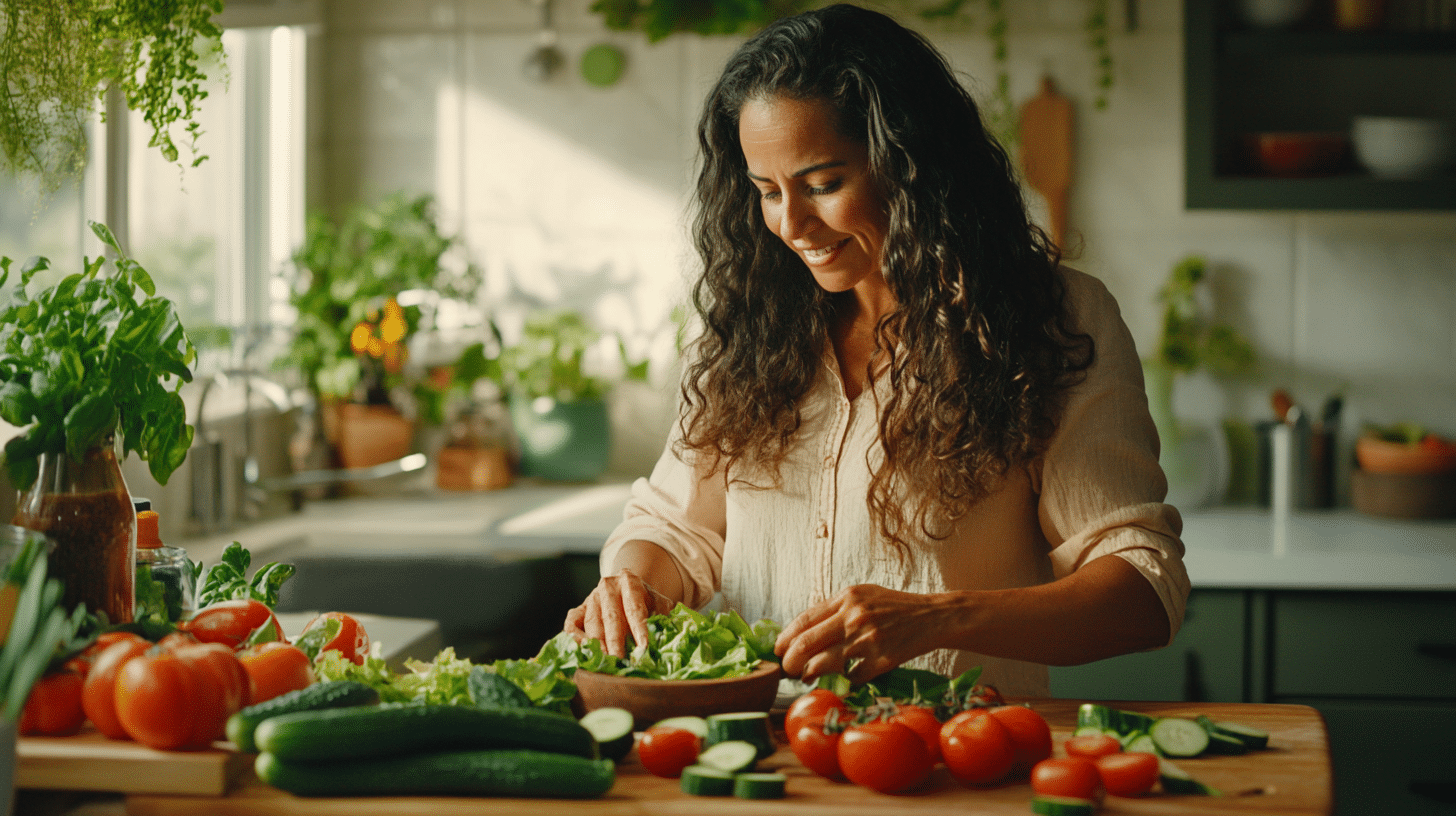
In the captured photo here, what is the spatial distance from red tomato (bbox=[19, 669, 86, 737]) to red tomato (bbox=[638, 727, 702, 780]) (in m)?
0.44

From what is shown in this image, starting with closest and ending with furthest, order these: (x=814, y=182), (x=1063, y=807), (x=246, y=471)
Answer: (x=1063, y=807)
(x=814, y=182)
(x=246, y=471)

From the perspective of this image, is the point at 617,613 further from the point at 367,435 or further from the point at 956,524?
the point at 367,435

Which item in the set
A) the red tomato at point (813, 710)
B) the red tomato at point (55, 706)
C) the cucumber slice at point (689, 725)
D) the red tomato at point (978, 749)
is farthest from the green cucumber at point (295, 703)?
the red tomato at point (978, 749)

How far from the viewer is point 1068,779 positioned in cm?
93

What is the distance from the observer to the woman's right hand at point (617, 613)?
1.26 m

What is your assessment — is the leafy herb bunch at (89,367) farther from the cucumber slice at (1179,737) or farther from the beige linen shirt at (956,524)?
the cucumber slice at (1179,737)

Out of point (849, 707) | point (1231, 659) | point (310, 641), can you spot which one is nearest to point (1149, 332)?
point (1231, 659)

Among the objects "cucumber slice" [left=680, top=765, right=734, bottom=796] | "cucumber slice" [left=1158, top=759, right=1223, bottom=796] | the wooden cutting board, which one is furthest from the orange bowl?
"cucumber slice" [left=680, top=765, right=734, bottom=796]

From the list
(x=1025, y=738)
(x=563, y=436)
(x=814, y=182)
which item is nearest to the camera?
(x=1025, y=738)

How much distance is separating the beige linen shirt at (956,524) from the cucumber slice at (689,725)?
47cm

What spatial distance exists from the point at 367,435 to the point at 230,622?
1.74 m

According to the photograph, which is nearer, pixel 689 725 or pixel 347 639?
pixel 689 725

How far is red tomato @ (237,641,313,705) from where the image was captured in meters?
1.02

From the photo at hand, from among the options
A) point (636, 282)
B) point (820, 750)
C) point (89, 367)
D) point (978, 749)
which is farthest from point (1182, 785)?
point (636, 282)
